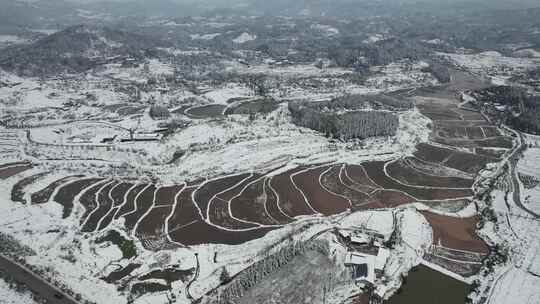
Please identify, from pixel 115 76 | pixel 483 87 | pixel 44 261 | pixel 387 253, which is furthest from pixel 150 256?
pixel 483 87

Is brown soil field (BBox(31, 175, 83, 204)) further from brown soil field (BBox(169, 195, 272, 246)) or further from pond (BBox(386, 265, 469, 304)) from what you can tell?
pond (BBox(386, 265, 469, 304))

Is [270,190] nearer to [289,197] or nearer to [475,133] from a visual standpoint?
[289,197]

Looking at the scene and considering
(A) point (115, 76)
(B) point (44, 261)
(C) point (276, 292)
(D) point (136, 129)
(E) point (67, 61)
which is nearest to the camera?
(C) point (276, 292)

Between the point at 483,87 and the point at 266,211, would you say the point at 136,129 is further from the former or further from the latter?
the point at 483,87

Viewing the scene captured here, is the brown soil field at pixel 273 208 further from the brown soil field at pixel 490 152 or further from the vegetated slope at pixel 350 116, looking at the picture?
the brown soil field at pixel 490 152

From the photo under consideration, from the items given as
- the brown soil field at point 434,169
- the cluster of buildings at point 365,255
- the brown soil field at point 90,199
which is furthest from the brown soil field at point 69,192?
the brown soil field at point 434,169

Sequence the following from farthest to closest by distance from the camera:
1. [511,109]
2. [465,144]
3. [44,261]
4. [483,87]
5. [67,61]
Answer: [67,61]
[483,87]
[511,109]
[465,144]
[44,261]

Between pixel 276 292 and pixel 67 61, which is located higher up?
pixel 67 61
